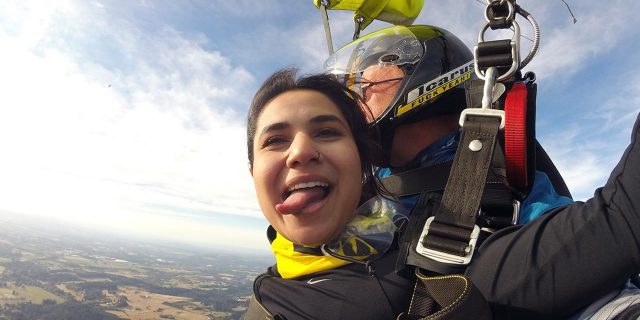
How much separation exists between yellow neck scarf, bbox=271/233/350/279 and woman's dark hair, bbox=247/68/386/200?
0.45m

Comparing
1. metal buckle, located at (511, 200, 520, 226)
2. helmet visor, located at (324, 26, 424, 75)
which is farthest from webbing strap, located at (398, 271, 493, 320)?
helmet visor, located at (324, 26, 424, 75)

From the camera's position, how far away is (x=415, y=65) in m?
2.32

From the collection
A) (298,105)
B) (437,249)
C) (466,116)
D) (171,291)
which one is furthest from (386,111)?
(171,291)

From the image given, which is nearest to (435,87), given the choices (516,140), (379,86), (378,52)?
(379,86)

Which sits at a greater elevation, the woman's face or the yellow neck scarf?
the woman's face

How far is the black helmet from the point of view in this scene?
2107 mm

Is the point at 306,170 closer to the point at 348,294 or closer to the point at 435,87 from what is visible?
the point at 348,294

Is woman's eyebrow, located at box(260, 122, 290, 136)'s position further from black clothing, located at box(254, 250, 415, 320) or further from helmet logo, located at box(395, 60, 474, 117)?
helmet logo, located at box(395, 60, 474, 117)

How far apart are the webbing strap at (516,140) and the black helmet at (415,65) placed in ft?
2.77

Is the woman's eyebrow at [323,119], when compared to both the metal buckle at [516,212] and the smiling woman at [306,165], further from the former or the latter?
the metal buckle at [516,212]

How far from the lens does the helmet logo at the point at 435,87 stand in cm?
211

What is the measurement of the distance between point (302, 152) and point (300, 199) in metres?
0.19

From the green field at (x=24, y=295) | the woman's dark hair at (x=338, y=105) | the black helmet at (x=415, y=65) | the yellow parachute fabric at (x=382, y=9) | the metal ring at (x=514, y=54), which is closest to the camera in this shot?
the metal ring at (x=514, y=54)

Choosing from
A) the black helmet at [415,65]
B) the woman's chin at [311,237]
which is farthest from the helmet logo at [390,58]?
the woman's chin at [311,237]
